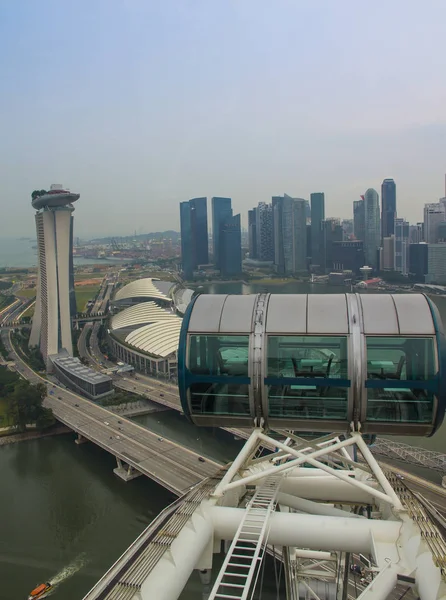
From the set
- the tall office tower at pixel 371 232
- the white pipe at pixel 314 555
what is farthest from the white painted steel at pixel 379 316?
the tall office tower at pixel 371 232

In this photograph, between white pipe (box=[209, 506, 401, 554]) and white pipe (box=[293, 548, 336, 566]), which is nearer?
white pipe (box=[209, 506, 401, 554])

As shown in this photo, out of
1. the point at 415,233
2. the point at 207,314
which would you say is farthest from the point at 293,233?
the point at 207,314

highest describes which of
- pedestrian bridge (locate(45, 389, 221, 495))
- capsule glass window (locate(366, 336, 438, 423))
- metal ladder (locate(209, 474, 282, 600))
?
capsule glass window (locate(366, 336, 438, 423))

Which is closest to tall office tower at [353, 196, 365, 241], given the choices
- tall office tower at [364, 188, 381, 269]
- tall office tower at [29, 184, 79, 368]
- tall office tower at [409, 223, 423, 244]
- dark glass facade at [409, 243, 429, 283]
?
tall office tower at [364, 188, 381, 269]

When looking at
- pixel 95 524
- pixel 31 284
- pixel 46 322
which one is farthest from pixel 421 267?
pixel 95 524

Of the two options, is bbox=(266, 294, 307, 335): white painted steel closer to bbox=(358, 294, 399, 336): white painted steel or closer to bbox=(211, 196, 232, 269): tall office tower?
bbox=(358, 294, 399, 336): white painted steel

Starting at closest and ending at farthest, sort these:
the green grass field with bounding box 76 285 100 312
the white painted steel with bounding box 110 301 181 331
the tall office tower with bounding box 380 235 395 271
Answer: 1. the white painted steel with bounding box 110 301 181 331
2. the green grass field with bounding box 76 285 100 312
3. the tall office tower with bounding box 380 235 395 271

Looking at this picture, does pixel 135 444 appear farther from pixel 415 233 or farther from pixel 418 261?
pixel 415 233
